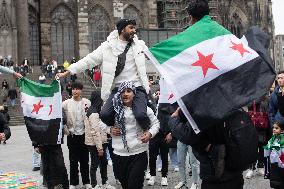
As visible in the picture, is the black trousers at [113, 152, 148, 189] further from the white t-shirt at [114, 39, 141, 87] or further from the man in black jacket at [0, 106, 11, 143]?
the man in black jacket at [0, 106, 11, 143]

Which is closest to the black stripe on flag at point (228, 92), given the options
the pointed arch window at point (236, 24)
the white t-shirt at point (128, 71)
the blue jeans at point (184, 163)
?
the white t-shirt at point (128, 71)

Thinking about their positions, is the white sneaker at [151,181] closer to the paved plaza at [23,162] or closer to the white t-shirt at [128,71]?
the paved plaza at [23,162]

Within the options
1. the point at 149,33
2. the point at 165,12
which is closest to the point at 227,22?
the point at 165,12

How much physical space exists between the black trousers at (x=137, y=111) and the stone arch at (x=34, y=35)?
39402 mm

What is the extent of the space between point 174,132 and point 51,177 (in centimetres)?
435

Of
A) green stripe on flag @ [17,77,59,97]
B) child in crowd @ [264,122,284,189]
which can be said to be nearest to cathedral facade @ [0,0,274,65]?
green stripe on flag @ [17,77,59,97]

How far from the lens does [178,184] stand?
7.95m

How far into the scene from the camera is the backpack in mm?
3531

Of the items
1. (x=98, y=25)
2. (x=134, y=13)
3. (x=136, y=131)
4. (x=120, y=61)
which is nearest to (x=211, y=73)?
(x=136, y=131)

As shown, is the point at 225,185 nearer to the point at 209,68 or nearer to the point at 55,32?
the point at 209,68

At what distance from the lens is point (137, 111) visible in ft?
16.9

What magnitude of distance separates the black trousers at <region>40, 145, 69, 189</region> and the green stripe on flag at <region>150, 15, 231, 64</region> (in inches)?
169

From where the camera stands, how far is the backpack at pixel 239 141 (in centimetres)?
353

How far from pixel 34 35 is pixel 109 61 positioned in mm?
39824
